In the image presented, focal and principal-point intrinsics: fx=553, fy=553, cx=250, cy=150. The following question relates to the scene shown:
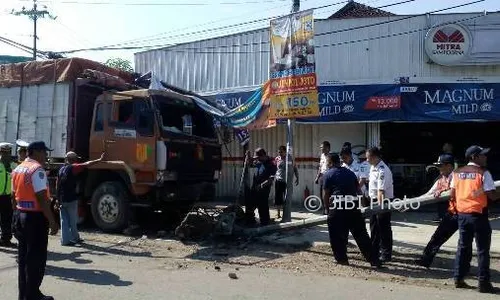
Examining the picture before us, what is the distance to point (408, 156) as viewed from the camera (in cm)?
A: 1546

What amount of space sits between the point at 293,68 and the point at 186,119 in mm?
2198

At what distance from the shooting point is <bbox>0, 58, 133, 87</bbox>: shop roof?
10.6m

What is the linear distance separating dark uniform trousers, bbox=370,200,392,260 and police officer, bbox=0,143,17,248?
5.79 metres

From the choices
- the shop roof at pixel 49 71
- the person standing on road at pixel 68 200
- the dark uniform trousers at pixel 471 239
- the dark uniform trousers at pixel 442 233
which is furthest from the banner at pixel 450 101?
the person standing on road at pixel 68 200

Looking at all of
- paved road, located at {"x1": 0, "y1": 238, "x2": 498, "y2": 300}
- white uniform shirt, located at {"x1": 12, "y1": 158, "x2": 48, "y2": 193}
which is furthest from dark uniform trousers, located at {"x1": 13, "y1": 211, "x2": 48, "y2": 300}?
paved road, located at {"x1": 0, "y1": 238, "x2": 498, "y2": 300}

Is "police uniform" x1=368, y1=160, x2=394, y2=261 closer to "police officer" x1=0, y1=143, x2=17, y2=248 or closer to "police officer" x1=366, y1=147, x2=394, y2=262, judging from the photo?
"police officer" x1=366, y1=147, x2=394, y2=262

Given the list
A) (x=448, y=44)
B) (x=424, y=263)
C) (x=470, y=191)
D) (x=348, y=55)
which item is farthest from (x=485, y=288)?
(x=348, y=55)

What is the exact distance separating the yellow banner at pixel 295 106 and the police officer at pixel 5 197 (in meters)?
4.66

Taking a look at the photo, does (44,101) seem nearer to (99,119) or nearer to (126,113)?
(99,119)

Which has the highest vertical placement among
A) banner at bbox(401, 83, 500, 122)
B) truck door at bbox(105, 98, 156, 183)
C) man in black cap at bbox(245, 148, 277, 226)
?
banner at bbox(401, 83, 500, 122)

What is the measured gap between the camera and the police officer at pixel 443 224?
24.0 feet

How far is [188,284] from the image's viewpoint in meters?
6.52

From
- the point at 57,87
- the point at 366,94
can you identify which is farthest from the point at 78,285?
the point at 366,94

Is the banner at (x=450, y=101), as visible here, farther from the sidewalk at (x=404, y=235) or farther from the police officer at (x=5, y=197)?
the police officer at (x=5, y=197)
